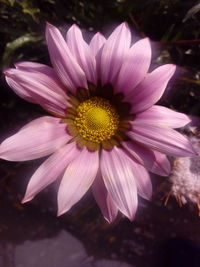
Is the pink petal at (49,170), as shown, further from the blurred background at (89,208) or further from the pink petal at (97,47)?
the blurred background at (89,208)

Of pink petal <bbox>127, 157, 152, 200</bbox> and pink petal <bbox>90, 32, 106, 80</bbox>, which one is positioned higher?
pink petal <bbox>90, 32, 106, 80</bbox>

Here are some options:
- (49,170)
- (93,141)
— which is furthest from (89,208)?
(49,170)

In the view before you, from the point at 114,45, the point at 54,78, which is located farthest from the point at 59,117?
the point at 114,45

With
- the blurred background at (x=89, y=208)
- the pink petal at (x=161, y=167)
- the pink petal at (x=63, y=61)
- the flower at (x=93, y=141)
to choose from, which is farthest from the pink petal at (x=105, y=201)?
the blurred background at (x=89, y=208)

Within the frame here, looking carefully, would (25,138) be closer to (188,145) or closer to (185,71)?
(188,145)

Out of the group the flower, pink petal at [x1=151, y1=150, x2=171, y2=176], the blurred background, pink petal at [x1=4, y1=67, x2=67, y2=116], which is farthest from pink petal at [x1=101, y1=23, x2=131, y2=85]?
the blurred background

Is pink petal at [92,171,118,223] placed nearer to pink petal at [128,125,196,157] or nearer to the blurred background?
pink petal at [128,125,196,157]
